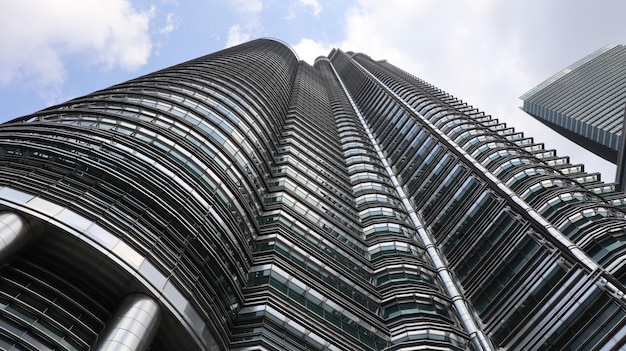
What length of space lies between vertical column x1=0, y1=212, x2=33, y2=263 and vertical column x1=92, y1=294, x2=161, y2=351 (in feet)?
13.8

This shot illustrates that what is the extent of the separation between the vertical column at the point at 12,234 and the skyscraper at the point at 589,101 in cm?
12693

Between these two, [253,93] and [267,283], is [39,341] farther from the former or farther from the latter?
[253,93]

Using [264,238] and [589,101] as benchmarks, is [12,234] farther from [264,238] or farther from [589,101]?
[589,101]

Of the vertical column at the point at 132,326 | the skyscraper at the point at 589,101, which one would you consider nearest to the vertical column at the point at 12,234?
the vertical column at the point at 132,326

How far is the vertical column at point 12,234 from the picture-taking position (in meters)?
17.7

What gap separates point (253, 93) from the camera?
49344mm

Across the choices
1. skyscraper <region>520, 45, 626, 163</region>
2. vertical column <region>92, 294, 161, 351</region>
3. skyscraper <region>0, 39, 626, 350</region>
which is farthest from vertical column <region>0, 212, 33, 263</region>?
skyscraper <region>520, 45, 626, 163</region>

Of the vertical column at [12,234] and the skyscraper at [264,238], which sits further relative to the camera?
the skyscraper at [264,238]

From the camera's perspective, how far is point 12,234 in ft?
59.7

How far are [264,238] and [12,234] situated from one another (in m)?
15.7

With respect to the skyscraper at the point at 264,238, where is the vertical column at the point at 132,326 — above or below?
below

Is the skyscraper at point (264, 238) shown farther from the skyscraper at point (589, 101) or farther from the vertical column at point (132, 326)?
the skyscraper at point (589, 101)

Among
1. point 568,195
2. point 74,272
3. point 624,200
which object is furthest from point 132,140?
point 624,200

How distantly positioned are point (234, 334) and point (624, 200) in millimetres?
33960
